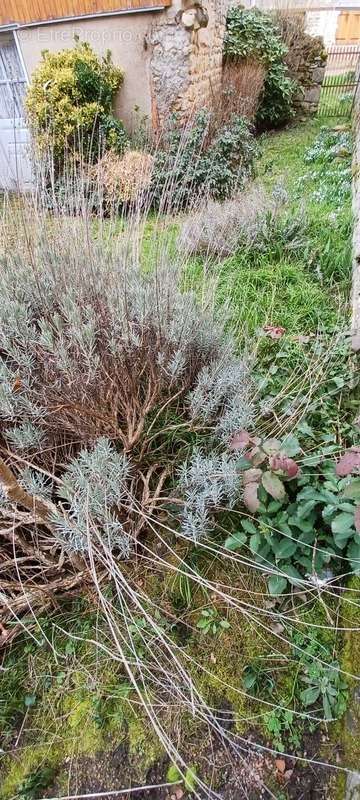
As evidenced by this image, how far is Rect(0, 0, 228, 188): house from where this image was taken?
5.30 m

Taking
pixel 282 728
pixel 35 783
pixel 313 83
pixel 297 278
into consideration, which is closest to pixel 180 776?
pixel 282 728

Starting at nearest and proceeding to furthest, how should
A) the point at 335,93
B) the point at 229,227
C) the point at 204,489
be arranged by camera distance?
the point at 204,489
the point at 229,227
the point at 335,93

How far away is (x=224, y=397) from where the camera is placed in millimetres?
2098

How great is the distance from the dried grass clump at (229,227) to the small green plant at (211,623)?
2.53 metres

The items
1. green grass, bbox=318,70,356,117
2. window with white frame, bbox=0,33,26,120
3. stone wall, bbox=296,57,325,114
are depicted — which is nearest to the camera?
window with white frame, bbox=0,33,26,120

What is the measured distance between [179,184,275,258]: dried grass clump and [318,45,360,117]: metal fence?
189 inches

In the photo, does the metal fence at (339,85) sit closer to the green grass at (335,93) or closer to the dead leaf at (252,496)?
the green grass at (335,93)

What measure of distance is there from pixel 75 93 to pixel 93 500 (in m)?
5.90

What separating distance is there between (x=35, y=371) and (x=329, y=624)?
1.63m

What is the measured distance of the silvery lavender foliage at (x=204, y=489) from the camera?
1.60 meters

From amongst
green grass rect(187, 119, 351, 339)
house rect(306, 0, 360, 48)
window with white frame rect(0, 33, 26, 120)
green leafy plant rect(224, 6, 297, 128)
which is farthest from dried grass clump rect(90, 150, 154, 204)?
house rect(306, 0, 360, 48)

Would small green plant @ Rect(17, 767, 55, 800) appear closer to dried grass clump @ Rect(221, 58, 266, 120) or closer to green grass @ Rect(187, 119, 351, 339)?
green grass @ Rect(187, 119, 351, 339)

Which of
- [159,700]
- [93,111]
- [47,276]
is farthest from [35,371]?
[93,111]

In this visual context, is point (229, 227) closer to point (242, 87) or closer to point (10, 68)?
point (242, 87)
